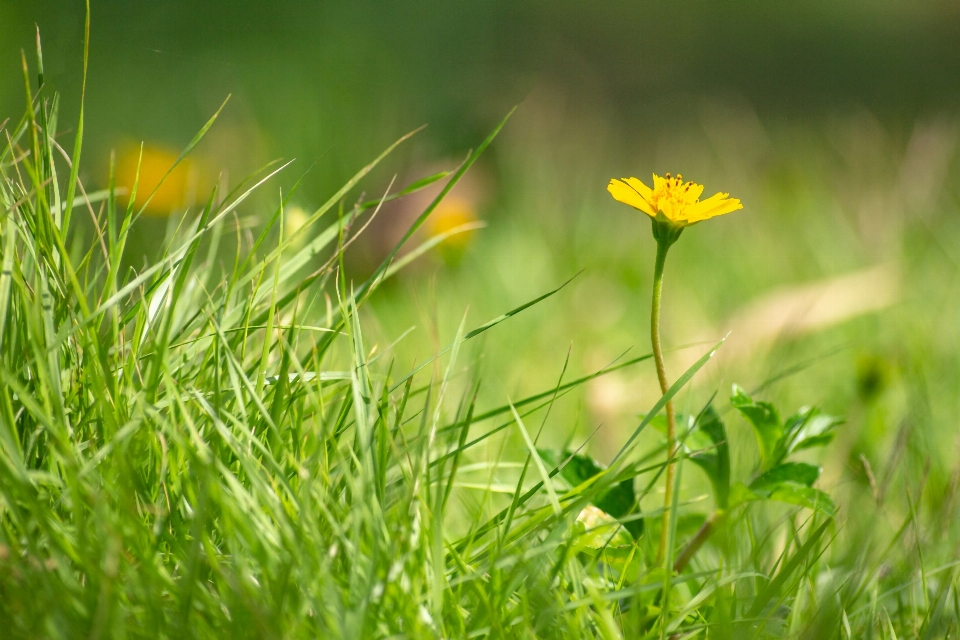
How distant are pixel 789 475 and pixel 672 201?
0.21 metres

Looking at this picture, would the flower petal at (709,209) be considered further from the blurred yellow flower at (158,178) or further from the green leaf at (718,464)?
the blurred yellow flower at (158,178)

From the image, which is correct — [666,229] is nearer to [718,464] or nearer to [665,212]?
[665,212]

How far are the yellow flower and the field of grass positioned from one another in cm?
10

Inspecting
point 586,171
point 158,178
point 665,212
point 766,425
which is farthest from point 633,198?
point 586,171

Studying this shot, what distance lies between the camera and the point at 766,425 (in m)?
0.60

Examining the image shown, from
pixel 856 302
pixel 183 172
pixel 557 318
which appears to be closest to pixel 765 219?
pixel 856 302

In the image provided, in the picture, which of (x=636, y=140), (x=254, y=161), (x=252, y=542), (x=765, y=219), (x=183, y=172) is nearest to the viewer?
(x=252, y=542)

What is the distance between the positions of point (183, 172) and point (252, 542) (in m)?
1.38

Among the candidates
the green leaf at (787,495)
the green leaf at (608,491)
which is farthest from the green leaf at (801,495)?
the green leaf at (608,491)

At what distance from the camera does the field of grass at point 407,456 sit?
437 mm

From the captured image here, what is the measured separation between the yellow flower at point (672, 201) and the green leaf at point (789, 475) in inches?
7.2

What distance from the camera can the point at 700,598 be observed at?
1.66 feet

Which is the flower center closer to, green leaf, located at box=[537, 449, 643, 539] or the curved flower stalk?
the curved flower stalk

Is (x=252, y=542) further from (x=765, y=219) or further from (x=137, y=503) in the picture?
(x=765, y=219)
